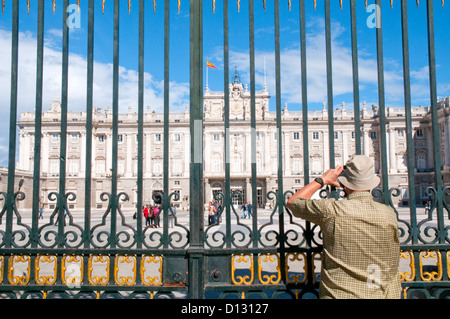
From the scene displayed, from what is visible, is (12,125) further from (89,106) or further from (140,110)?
(140,110)

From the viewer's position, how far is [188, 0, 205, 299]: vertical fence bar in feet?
10.3

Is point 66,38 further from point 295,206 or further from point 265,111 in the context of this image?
point 265,111

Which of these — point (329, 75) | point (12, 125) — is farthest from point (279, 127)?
point (12, 125)

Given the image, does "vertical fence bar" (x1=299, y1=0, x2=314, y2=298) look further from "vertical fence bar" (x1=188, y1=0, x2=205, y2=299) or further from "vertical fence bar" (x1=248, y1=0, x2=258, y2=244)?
"vertical fence bar" (x1=188, y1=0, x2=205, y2=299)

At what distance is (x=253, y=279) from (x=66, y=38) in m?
2.88

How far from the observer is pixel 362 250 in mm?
2139

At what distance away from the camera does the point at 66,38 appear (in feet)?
11.4

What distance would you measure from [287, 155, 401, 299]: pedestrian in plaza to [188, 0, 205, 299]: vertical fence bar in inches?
48.6

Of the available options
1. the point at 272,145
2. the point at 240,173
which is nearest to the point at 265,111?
the point at 272,145

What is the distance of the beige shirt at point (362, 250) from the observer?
213cm

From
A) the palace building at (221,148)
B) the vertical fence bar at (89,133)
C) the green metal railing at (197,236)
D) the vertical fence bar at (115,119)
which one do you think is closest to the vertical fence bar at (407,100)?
the green metal railing at (197,236)

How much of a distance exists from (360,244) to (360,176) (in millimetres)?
417
